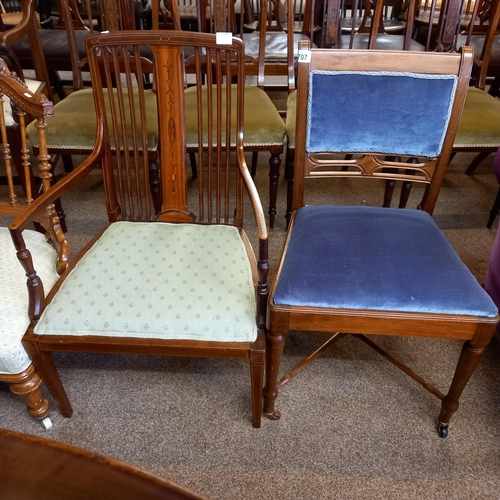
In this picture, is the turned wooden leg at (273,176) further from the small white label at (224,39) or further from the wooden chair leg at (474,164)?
the wooden chair leg at (474,164)

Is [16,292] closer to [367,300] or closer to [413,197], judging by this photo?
[367,300]

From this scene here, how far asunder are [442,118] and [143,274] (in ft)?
2.92

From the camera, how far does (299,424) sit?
131cm

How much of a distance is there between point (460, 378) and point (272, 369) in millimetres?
467

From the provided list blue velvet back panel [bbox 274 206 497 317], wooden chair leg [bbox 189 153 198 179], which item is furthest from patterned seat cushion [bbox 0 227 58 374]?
wooden chair leg [bbox 189 153 198 179]

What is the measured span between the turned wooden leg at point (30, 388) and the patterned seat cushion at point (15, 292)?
0.08ft

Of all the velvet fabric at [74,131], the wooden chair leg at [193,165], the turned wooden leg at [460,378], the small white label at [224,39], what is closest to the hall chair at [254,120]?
the velvet fabric at [74,131]

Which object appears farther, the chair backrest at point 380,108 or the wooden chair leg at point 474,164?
the wooden chair leg at point 474,164

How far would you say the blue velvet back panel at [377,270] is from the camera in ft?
3.33

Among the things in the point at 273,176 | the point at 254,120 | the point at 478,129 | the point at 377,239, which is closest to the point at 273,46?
the point at 254,120

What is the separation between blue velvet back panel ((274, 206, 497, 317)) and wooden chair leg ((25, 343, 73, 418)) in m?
0.58

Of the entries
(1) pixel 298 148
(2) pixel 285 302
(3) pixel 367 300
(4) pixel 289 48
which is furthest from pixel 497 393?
(4) pixel 289 48

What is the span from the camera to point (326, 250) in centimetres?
113

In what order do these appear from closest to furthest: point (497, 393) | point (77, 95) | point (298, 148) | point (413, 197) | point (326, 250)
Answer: point (326, 250), point (298, 148), point (497, 393), point (77, 95), point (413, 197)
